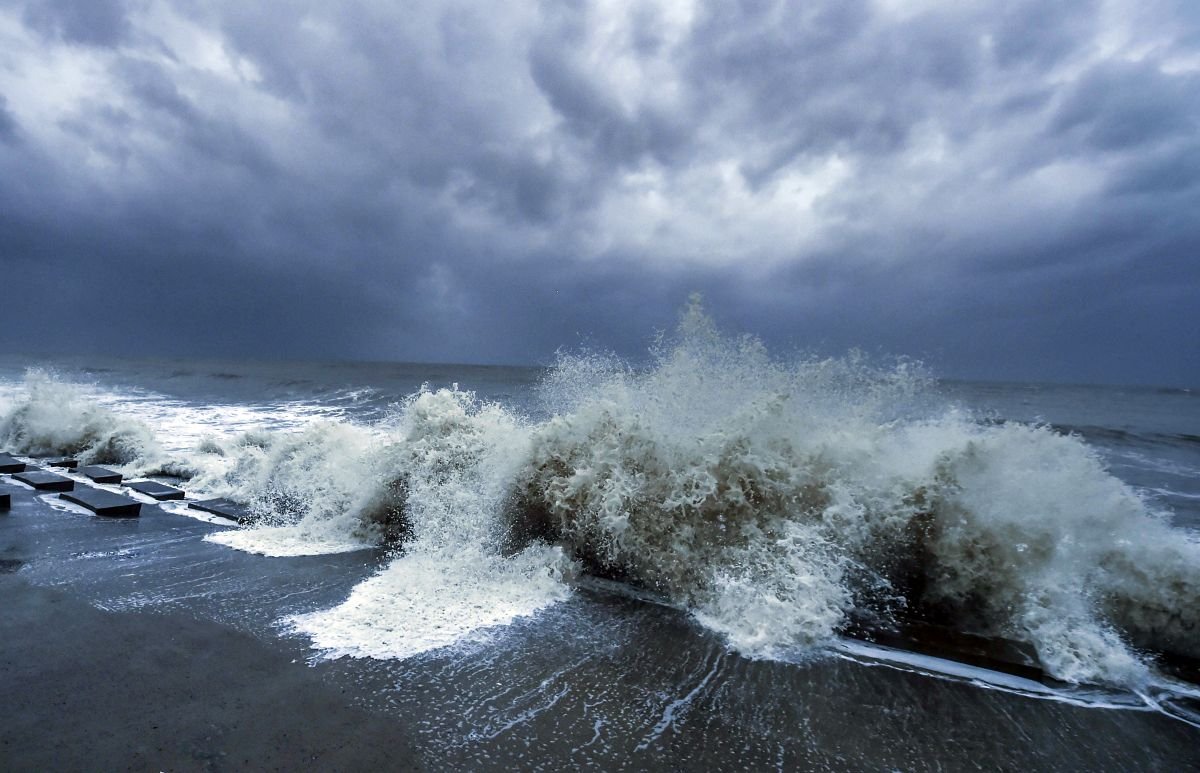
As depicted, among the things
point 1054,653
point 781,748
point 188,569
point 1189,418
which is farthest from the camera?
point 1189,418

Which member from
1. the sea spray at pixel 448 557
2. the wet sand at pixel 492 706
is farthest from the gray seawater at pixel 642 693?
the sea spray at pixel 448 557

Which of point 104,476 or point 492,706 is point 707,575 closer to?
point 492,706

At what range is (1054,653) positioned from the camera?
3.93 metres

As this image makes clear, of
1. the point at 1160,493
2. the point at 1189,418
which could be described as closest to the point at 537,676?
the point at 1160,493

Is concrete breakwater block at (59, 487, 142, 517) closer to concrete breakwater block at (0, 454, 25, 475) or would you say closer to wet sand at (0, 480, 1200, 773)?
concrete breakwater block at (0, 454, 25, 475)

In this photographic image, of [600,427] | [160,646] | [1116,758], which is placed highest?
[600,427]

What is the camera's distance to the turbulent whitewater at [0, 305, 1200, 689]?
427 cm

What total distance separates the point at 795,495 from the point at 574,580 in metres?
2.07

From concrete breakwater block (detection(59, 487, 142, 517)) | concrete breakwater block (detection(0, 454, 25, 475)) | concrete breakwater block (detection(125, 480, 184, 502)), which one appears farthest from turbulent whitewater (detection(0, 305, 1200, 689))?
concrete breakwater block (detection(0, 454, 25, 475))

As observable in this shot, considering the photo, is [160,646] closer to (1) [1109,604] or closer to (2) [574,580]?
(2) [574,580]

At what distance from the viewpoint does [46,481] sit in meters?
7.76

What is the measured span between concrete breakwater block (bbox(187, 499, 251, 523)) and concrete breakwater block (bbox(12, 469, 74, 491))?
72.8 inches

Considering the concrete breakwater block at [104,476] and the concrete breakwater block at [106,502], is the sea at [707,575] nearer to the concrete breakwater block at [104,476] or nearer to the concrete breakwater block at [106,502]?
the concrete breakwater block at [106,502]

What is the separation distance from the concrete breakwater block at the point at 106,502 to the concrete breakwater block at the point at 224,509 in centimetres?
59
